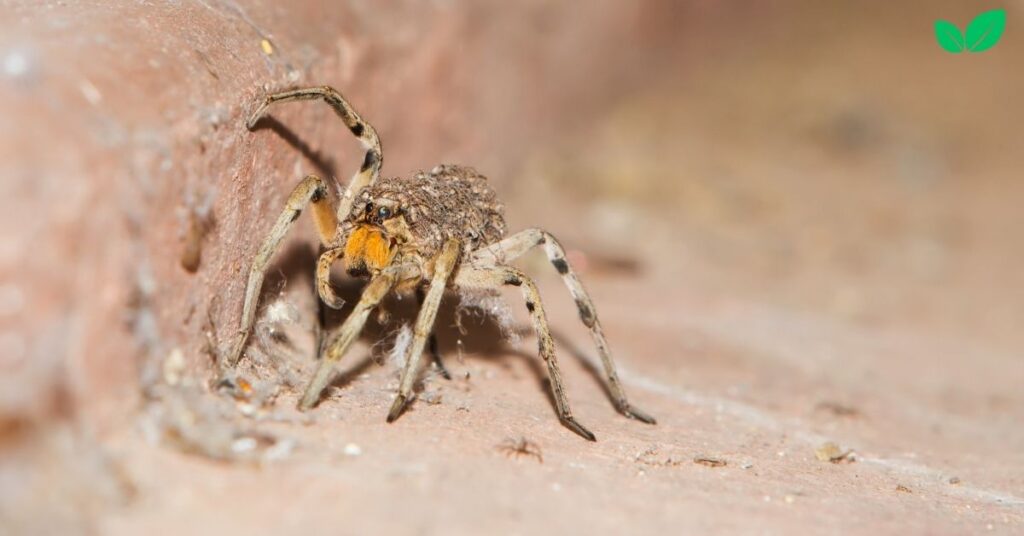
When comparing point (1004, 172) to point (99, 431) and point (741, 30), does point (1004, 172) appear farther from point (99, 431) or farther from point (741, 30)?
point (99, 431)

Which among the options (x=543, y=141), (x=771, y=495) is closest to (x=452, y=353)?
(x=771, y=495)

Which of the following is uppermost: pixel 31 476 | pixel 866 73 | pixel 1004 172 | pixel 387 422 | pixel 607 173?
pixel 866 73

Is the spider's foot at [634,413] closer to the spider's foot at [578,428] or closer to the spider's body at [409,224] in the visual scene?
the spider's foot at [578,428]

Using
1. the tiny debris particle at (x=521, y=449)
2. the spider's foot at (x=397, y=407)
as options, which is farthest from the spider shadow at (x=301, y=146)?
the tiny debris particle at (x=521, y=449)

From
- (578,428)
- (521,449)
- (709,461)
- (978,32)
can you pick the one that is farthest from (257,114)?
(978,32)

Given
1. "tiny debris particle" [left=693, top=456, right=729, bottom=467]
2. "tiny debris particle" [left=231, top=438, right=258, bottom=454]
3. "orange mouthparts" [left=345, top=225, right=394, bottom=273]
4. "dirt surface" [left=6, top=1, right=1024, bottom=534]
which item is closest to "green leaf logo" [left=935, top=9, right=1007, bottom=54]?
"dirt surface" [left=6, top=1, right=1024, bottom=534]

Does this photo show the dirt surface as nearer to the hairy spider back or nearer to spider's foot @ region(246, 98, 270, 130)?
spider's foot @ region(246, 98, 270, 130)
